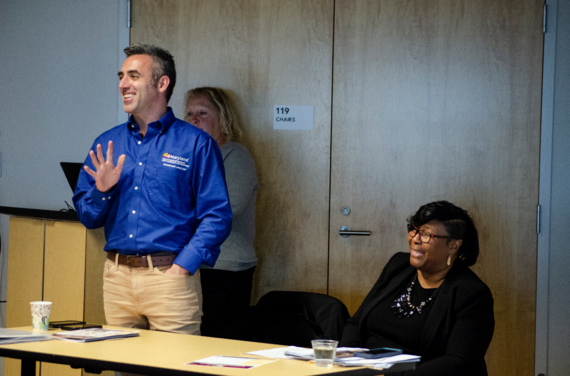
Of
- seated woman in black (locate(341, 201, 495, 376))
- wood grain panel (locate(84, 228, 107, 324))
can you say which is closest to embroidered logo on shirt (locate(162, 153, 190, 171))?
wood grain panel (locate(84, 228, 107, 324))

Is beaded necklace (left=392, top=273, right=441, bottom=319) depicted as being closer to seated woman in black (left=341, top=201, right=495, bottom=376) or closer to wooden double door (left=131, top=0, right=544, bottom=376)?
seated woman in black (left=341, top=201, right=495, bottom=376)

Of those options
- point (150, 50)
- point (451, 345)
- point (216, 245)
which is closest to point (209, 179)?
point (216, 245)

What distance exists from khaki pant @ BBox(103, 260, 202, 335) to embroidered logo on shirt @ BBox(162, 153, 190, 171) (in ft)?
1.39

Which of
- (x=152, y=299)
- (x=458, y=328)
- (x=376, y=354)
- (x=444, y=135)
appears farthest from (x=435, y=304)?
(x=444, y=135)

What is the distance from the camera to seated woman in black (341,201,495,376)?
2.21 m

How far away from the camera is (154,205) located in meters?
2.49

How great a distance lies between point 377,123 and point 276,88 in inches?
25.4

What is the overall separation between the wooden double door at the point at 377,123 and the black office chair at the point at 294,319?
415 mm

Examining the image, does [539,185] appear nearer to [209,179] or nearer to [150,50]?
[209,179]

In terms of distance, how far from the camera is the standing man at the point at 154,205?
2398 mm

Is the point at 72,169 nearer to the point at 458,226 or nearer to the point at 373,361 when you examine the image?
the point at 458,226

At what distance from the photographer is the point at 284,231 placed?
3646 mm

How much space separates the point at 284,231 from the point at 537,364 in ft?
5.41

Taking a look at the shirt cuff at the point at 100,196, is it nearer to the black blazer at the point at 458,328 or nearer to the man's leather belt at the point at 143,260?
the man's leather belt at the point at 143,260
